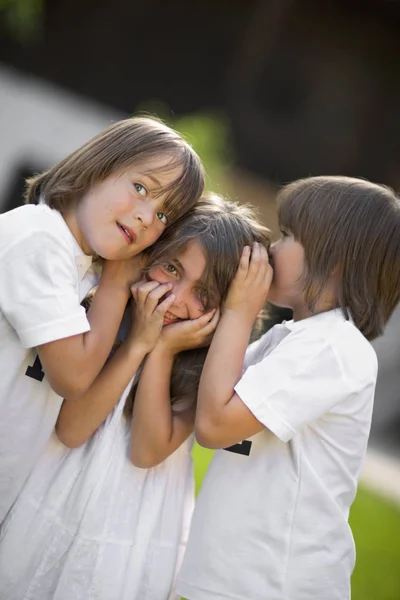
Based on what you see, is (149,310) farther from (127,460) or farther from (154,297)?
(127,460)

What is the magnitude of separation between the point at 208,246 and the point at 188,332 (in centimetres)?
Answer: 25

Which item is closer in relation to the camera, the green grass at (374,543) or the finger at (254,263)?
the finger at (254,263)

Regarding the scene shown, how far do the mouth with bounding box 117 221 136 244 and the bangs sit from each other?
0.12 m

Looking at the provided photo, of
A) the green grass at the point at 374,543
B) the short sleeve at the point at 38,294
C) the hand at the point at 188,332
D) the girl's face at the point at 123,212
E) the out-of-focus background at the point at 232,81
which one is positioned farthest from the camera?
the out-of-focus background at the point at 232,81

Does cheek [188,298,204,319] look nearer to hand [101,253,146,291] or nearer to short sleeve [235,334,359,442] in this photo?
hand [101,253,146,291]

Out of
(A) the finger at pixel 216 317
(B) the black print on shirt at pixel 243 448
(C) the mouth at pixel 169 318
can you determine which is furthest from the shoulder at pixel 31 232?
(B) the black print on shirt at pixel 243 448

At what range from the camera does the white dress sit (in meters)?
2.05

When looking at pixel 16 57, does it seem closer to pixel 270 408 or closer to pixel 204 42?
pixel 204 42

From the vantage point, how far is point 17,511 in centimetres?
210

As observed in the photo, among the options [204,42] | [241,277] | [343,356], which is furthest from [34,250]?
[204,42]

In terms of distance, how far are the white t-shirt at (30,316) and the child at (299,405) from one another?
412 millimetres

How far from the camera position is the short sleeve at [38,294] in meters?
1.85

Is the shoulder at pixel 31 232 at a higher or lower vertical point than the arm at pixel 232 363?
higher

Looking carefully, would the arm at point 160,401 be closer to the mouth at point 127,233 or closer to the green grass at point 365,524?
the mouth at point 127,233
